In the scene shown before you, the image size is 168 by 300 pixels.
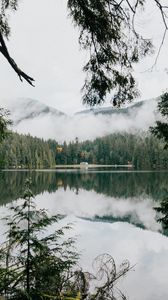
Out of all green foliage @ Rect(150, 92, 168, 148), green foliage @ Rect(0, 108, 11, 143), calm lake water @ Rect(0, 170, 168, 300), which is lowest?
calm lake water @ Rect(0, 170, 168, 300)

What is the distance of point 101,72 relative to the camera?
568cm

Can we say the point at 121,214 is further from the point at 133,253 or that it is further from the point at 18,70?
the point at 18,70

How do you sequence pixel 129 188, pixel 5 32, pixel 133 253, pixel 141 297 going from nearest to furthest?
1. pixel 5 32
2. pixel 141 297
3. pixel 133 253
4. pixel 129 188

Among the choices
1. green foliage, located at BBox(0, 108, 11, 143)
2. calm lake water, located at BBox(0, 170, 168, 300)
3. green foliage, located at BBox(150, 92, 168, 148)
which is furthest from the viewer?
calm lake water, located at BBox(0, 170, 168, 300)

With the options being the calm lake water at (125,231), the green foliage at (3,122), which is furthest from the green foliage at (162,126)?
the green foliage at (3,122)

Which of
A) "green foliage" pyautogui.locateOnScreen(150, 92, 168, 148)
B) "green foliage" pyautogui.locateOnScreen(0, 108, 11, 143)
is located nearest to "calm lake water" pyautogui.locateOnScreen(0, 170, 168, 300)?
"green foliage" pyautogui.locateOnScreen(0, 108, 11, 143)

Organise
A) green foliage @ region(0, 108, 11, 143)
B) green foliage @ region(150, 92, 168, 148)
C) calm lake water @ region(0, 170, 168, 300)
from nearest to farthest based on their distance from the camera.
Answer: green foliage @ region(0, 108, 11, 143), green foliage @ region(150, 92, 168, 148), calm lake water @ region(0, 170, 168, 300)

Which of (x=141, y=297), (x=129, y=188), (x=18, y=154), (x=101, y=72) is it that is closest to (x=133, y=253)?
(x=141, y=297)

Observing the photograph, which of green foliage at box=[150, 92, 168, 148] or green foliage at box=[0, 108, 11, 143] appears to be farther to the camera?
green foliage at box=[150, 92, 168, 148]

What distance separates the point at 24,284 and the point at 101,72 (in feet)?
16.4

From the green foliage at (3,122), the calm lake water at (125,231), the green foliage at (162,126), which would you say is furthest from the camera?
the calm lake water at (125,231)

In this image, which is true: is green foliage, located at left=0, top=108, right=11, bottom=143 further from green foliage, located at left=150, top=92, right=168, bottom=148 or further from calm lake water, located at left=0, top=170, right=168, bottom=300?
green foliage, located at left=150, top=92, right=168, bottom=148

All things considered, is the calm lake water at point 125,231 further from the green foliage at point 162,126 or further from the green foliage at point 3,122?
the green foliage at point 162,126

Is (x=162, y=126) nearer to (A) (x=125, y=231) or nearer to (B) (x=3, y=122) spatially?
(B) (x=3, y=122)
